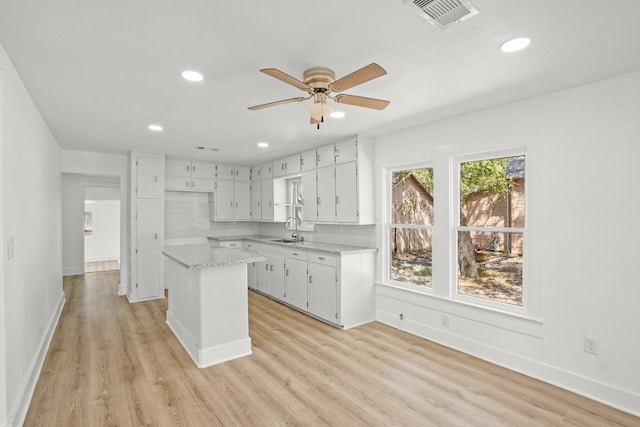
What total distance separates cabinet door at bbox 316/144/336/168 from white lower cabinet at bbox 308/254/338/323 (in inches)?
51.8

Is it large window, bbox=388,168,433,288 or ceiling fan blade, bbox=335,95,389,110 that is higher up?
ceiling fan blade, bbox=335,95,389,110

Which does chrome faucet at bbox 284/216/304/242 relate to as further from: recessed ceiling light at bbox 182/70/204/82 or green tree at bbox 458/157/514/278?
recessed ceiling light at bbox 182/70/204/82

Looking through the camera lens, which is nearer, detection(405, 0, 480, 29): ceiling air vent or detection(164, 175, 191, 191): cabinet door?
detection(405, 0, 480, 29): ceiling air vent

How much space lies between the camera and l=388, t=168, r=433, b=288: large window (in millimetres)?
3811

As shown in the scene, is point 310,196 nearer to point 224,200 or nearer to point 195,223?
point 224,200

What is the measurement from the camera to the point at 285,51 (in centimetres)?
198

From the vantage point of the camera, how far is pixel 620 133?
7.78ft

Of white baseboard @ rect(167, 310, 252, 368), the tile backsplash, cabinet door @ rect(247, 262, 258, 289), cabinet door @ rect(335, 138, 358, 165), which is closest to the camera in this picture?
white baseboard @ rect(167, 310, 252, 368)

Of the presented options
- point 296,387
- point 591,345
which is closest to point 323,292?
point 296,387

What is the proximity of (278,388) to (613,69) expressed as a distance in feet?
11.2

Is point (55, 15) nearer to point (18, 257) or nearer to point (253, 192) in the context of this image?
point (18, 257)

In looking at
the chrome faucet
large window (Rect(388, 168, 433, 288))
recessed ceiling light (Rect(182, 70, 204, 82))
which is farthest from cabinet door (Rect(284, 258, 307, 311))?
recessed ceiling light (Rect(182, 70, 204, 82))

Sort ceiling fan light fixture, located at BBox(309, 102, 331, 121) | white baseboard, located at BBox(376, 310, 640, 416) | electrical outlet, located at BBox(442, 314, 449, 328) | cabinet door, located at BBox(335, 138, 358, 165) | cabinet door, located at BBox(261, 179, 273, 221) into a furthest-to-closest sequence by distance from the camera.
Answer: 1. cabinet door, located at BBox(261, 179, 273, 221)
2. cabinet door, located at BBox(335, 138, 358, 165)
3. electrical outlet, located at BBox(442, 314, 449, 328)
4. white baseboard, located at BBox(376, 310, 640, 416)
5. ceiling fan light fixture, located at BBox(309, 102, 331, 121)

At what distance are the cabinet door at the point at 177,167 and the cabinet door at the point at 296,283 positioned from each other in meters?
2.68
